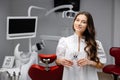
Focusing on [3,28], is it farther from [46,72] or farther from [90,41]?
[90,41]

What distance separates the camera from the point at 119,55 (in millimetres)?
3320

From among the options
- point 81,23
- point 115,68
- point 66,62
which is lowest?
point 115,68

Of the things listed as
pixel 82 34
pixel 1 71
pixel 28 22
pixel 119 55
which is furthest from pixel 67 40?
pixel 119 55

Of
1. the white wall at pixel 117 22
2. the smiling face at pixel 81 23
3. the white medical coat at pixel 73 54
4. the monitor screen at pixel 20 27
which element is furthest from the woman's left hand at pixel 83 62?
the white wall at pixel 117 22

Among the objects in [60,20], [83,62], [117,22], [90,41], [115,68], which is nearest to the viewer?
[83,62]

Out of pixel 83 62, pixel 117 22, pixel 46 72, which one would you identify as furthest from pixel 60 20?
pixel 83 62

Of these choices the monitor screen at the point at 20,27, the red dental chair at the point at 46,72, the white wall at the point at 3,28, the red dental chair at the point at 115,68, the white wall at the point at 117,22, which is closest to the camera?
the red dental chair at the point at 46,72

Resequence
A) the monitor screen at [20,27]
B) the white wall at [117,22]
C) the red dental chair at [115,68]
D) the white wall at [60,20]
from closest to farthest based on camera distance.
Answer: the monitor screen at [20,27] → the red dental chair at [115,68] → the white wall at [117,22] → the white wall at [60,20]

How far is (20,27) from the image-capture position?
9.61 feet

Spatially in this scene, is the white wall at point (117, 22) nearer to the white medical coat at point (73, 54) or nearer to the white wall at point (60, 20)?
the white wall at point (60, 20)

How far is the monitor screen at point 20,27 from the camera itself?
2.80 m

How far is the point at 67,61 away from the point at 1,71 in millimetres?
1723

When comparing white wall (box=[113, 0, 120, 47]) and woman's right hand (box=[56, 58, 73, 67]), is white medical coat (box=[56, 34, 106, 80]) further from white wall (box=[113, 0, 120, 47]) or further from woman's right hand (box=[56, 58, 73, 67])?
white wall (box=[113, 0, 120, 47])

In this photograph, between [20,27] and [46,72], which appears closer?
[46,72]
